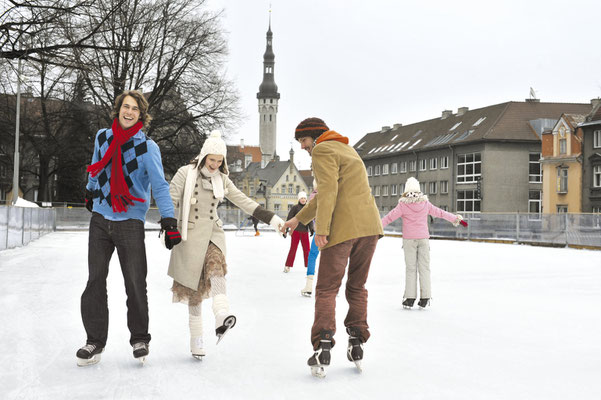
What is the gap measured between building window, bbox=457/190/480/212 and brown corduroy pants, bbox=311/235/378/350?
171 feet

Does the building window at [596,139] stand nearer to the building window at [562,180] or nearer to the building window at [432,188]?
the building window at [562,180]

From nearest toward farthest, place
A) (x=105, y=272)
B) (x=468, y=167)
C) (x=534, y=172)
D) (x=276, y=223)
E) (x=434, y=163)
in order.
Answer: (x=105, y=272)
(x=276, y=223)
(x=534, y=172)
(x=468, y=167)
(x=434, y=163)

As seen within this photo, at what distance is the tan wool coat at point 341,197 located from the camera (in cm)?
466

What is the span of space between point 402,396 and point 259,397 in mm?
881

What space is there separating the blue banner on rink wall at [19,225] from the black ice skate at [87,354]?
1303cm

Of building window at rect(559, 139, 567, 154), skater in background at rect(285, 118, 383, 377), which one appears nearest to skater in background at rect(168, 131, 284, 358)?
skater in background at rect(285, 118, 383, 377)

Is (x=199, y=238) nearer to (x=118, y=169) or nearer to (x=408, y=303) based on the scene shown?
(x=118, y=169)

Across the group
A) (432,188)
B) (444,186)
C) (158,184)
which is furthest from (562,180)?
(158,184)

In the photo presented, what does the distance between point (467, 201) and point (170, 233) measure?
54.2 meters

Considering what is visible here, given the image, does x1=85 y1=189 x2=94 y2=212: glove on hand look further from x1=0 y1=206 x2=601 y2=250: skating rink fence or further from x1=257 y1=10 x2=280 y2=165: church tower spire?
x1=257 y1=10 x2=280 y2=165: church tower spire

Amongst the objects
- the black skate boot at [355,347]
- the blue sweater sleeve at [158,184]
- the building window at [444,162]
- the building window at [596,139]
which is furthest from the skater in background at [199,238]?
the building window at [444,162]

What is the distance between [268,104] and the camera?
141m

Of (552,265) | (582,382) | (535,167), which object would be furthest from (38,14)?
(535,167)

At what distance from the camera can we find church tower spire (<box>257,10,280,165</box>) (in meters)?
140
